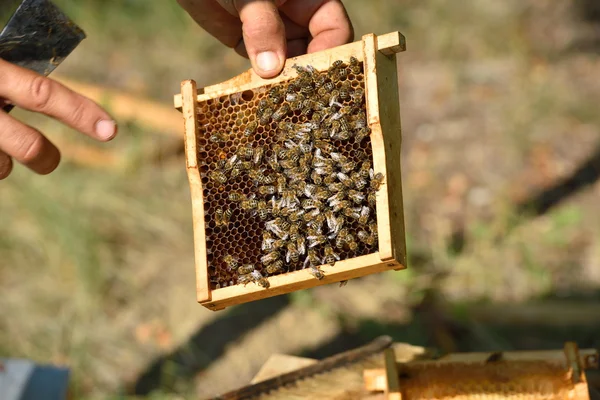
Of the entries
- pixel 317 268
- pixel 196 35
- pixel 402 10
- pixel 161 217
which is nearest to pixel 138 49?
pixel 196 35

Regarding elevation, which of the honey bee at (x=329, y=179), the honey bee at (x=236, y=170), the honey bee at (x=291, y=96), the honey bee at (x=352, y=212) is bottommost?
the honey bee at (x=352, y=212)

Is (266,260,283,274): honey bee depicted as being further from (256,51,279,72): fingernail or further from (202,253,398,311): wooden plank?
(256,51,279,72): fingernail

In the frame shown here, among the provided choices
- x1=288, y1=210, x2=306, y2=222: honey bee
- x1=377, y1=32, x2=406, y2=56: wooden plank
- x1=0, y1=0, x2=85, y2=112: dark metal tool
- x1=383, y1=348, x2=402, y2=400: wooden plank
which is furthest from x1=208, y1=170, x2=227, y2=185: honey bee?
x1=383, y1=348, x2=402, y2=400: wooden plank

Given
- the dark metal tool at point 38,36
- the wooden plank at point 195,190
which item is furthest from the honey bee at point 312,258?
the dark metal tool at point 38,36

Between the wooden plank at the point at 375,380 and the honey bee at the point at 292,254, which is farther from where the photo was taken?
the wooden plank at the point at 375,380

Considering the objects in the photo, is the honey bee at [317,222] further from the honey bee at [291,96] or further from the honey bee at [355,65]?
the honey bee at [355,65]

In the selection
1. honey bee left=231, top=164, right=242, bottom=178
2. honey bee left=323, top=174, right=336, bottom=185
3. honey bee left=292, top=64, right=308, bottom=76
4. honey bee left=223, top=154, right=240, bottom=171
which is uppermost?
honey bee left=292, top=64, right=308, bottom=76
